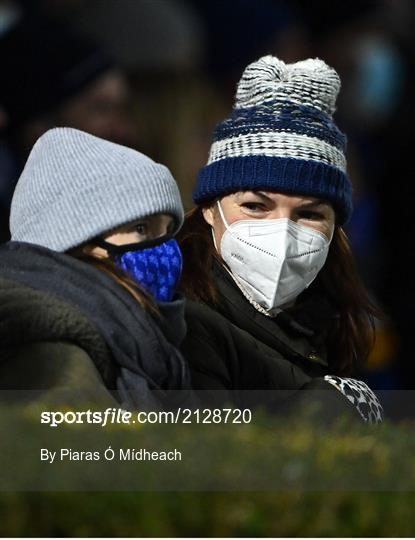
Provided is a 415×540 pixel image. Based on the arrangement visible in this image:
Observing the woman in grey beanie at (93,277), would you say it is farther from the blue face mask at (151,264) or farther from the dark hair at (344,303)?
the dark hair at (344,303)

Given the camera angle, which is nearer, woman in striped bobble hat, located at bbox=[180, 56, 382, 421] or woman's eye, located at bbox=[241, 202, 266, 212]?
woman in striped bobble hat, located at bbox=[180, 56, 382, 421]

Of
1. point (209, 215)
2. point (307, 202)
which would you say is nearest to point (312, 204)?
point (307, 202)

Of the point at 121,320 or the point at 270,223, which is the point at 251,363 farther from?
the point at 121,320

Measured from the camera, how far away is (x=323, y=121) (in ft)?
16.4

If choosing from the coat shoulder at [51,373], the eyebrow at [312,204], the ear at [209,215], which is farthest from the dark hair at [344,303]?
the coat shoulder at [51,373]

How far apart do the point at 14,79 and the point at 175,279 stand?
2592mm

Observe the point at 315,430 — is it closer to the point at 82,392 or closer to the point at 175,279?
the point at 82,392

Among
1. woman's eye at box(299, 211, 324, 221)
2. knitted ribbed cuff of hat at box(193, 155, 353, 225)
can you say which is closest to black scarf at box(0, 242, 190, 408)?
knitted ribbed cuff of hat at box(193, 155, 353, 225)

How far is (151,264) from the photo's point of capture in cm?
446

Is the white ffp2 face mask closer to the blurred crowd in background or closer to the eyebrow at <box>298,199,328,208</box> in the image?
the eyebrow at <box>298,199,328,208</box>

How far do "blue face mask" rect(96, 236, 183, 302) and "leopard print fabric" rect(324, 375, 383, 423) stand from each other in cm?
65

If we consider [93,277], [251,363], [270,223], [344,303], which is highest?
[93,277]

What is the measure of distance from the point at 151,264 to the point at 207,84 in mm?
3871

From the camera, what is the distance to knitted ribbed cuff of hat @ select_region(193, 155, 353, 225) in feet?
16.0
